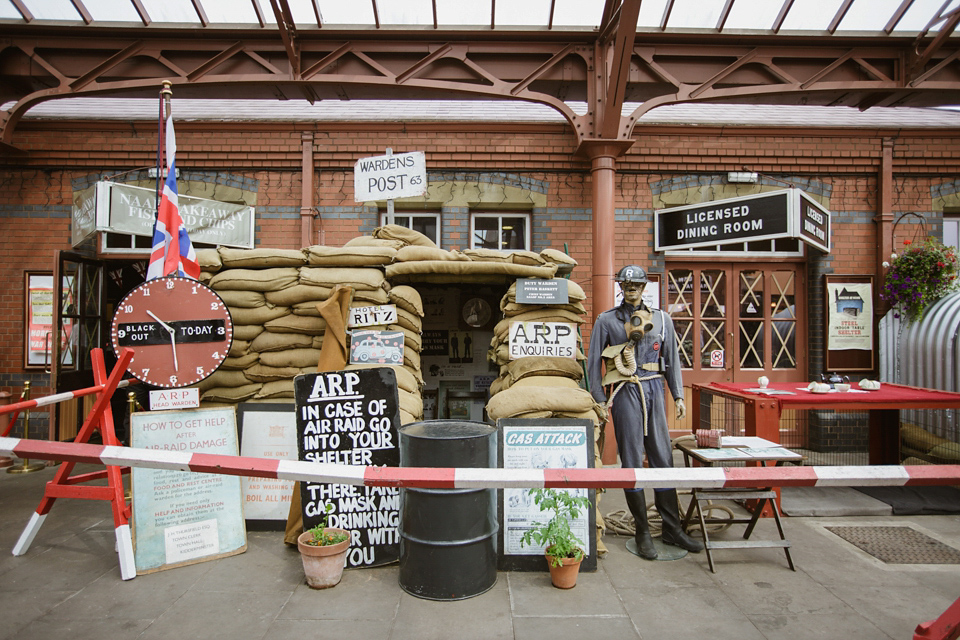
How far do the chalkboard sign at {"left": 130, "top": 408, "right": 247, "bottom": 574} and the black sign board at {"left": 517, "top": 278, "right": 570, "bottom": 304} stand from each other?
2.62 m

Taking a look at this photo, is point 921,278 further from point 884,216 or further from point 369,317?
point 369,317

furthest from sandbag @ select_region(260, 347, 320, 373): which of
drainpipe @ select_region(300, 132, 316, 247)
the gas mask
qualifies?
drainpipe @ select_region(300, 132, 316, 247)

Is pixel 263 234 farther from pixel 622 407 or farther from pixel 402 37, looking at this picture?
pixel 622 407

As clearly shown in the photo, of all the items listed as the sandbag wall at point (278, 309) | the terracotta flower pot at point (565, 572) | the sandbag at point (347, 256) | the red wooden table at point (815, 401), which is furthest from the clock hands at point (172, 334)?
the red wooden table at point (815, 401)

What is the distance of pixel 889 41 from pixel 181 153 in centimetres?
956

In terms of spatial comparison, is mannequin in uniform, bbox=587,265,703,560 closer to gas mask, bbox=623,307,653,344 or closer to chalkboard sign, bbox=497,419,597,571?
gas mask, bbox=623,307,653,344

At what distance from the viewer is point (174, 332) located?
409 centimetres

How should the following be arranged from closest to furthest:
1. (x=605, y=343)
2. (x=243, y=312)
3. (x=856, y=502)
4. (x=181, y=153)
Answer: (x=605, y=343), (x=243, y=312), (x=856, y=502), (x=181, y=153)

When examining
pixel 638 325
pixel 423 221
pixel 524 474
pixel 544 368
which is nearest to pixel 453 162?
pixel 423 221

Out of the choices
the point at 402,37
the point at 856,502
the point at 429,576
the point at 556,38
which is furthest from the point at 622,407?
the point at 402,37

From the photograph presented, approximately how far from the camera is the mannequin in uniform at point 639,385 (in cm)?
419

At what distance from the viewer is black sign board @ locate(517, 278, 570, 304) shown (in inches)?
190

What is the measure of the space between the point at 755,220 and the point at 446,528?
5038 millimetres

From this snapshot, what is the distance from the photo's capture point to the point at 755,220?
6.18 meters
